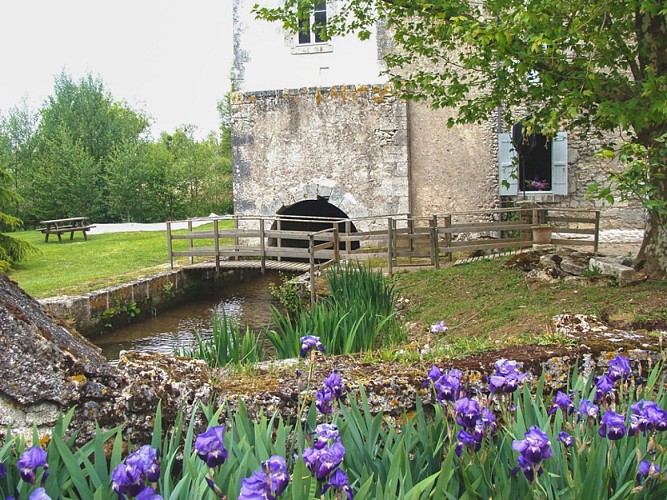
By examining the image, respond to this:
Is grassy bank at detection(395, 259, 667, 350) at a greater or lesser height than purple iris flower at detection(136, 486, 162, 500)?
lesser

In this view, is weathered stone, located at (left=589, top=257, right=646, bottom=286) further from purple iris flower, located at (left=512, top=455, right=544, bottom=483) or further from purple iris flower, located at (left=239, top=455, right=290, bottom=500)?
purple iris flower, located at (left=239, top=455, right=290, bottom=500)

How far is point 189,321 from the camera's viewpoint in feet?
38.0

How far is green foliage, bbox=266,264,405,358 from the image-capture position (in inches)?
173

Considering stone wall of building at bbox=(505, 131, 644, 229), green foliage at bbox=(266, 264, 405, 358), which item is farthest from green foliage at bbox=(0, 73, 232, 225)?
green foliage at bbox=(266, 264, 405, 358)

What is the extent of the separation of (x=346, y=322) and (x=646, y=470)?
11.1ft

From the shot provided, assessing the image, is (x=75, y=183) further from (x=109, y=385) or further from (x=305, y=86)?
(x=109, y=385)

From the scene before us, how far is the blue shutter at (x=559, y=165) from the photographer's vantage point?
1462cm

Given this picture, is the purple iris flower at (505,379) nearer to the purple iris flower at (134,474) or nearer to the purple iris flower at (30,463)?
the purple iris flower at (134,474)

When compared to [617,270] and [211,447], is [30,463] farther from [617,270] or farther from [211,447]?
[617,270]

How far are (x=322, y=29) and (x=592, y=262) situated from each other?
448 cm

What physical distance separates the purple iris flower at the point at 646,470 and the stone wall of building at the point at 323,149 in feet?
43.3

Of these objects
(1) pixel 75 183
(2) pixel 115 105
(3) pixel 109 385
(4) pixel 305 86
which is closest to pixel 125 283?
(4) pixel 305 86

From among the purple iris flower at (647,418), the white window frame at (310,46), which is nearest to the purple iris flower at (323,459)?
the purple iris flower at (647,418)

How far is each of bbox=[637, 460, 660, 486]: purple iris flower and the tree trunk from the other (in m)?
6.06
